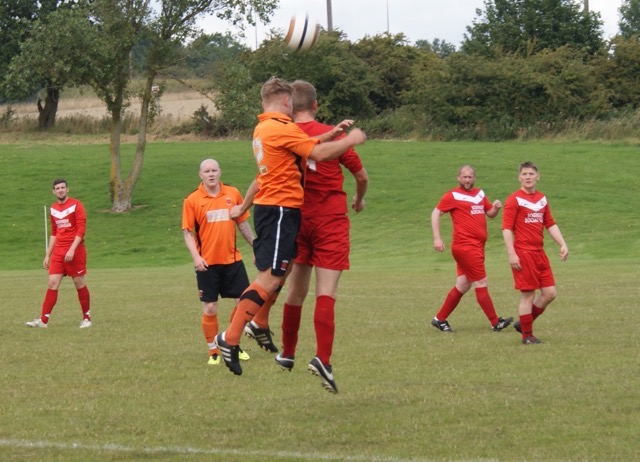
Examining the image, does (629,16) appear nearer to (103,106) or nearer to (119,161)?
(103,106)

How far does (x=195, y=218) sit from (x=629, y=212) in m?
28.4

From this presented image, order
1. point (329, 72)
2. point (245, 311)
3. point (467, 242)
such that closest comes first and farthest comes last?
point (245, 311)
point (467, 242)
point (329, 72)

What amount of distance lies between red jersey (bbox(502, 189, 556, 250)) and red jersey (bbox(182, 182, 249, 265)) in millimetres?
3029

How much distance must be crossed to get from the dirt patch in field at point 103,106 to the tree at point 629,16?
162 ft

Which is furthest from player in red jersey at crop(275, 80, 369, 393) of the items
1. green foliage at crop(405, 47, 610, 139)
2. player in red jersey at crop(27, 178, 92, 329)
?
green foliage at crop(405, 47, 610, 139)

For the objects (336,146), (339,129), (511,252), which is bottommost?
(511,252)

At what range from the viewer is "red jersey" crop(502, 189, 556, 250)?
449 inches

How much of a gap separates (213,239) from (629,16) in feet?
345

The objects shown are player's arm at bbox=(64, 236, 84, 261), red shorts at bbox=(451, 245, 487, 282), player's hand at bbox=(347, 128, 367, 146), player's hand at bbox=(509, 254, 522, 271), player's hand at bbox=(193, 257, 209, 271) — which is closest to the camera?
player's hand at bbox=(347, 128, 367, 146)

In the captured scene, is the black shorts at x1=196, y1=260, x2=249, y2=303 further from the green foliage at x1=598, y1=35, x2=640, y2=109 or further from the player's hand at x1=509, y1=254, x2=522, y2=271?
the green foliage at x1=598, y1=35, x2=640, y2=109

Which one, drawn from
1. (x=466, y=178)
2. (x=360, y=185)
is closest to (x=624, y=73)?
(x=466, y=178)

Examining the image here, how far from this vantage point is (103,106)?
7838 cm

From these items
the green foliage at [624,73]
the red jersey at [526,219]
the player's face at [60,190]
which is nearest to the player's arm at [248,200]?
the red jersey at [526,219]

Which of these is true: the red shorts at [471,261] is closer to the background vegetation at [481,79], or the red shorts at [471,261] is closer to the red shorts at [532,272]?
the red shorts at [532,272]
